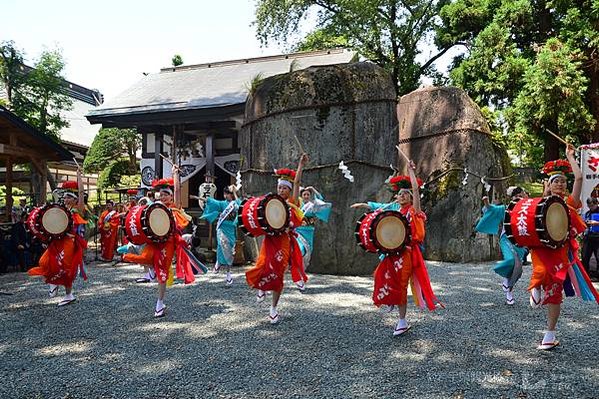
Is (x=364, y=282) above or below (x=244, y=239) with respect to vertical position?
below

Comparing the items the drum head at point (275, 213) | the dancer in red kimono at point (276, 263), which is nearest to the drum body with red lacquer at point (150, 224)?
the dancer in red kimono at point (276, 263)

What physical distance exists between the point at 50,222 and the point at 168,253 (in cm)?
171

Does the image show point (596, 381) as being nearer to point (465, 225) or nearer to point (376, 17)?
point (465, 225)

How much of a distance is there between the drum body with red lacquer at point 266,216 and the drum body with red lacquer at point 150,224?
33.2 inches

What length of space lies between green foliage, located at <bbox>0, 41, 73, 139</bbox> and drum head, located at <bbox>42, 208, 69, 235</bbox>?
10.0 m

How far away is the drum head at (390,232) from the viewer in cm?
440

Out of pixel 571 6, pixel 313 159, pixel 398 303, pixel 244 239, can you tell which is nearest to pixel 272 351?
pixel 398 303

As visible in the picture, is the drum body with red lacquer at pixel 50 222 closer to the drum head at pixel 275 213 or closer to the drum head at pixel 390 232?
the drum head at pixel 275 213

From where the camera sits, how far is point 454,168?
10109 millimetres

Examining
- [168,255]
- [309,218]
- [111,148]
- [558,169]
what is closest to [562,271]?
[558,169]

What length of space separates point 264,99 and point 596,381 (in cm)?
670

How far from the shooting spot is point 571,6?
507 inches

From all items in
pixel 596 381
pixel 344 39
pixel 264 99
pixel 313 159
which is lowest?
pixel 596 381

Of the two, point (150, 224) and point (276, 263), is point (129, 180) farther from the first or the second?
point (276, 263)
